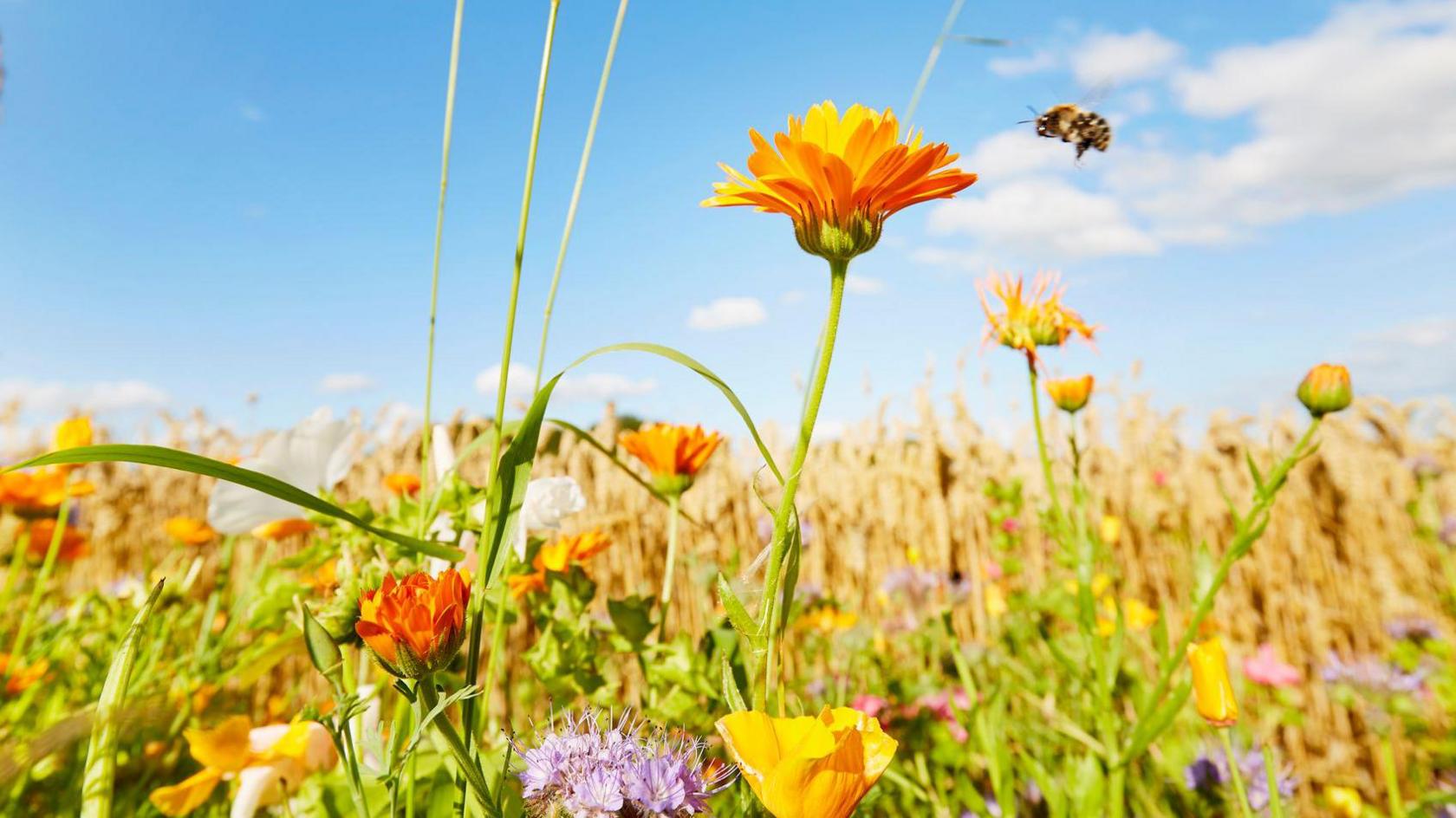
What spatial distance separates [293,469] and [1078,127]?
1.75 metres

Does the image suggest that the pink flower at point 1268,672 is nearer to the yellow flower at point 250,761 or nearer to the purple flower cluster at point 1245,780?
the purple flower cluster at point 1245,780

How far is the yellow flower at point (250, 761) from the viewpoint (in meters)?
0.79

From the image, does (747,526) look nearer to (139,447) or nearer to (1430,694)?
(1430,694)

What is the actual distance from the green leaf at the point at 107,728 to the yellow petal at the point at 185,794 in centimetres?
27

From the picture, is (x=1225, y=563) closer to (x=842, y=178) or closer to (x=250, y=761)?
(x=842, y=178)

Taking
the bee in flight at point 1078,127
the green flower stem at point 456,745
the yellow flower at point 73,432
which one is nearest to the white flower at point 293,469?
the green flower stem at point 456,745

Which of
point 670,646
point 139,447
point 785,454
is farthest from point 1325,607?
point 139,447

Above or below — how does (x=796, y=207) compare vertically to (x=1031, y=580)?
above

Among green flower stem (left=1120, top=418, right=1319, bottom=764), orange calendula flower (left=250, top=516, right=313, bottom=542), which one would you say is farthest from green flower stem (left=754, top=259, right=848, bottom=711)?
orange calendula flower (left=250, top=516, right=313, bottom=542)

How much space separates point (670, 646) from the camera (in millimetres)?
936

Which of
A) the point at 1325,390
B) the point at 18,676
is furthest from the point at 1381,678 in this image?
the point at 18,676

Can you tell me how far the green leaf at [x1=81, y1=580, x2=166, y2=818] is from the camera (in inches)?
20.4

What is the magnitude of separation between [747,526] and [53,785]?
6.11ft

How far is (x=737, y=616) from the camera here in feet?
1.63
